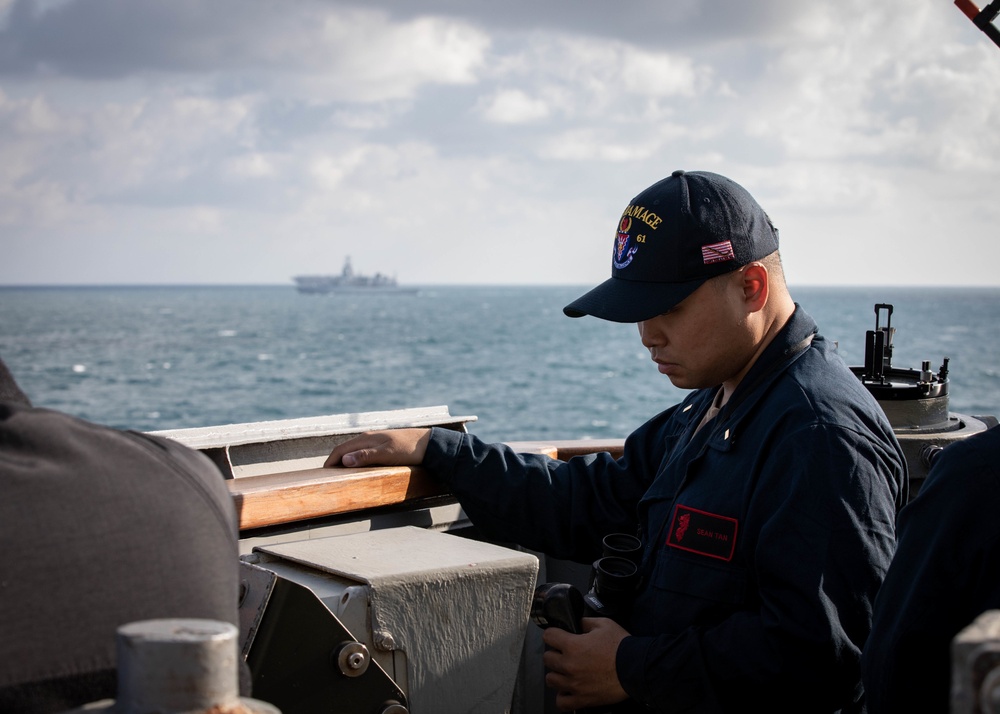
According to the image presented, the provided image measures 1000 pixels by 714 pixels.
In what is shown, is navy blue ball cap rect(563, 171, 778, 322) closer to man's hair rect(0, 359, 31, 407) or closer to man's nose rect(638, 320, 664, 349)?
man's nose rect(638, 320, 664, 349)

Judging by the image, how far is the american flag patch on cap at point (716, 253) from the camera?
7.04 feet

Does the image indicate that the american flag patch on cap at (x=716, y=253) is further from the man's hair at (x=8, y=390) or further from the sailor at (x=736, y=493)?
the man's hair at (x=8, y=390)

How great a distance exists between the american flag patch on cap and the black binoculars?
63 cm

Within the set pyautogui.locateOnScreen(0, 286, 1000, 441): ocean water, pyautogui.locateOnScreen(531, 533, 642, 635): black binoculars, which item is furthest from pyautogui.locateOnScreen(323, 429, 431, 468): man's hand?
pyautogui.locateOnScreen(0, 286, 1000, 441): ocean water

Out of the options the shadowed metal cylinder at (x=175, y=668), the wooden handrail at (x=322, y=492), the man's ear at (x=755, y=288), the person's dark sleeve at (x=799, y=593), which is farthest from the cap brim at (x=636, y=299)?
the shadowed metal cylinder at (x=175, y=668)

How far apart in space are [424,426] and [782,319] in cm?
100

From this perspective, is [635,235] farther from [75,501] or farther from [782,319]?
[75,501]

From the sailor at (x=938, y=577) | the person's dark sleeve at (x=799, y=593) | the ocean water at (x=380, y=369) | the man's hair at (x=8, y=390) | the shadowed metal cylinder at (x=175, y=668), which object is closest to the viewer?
the shadowed metal cylinder at (x=175, y=668)

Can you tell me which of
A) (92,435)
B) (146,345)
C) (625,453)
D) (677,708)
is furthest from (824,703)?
(146,345)

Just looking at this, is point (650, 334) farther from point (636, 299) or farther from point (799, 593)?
point (799, 593)

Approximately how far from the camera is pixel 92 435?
1.14m

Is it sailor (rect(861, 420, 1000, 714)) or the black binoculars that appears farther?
the black binoculars

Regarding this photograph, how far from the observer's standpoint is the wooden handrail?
7.20 ft

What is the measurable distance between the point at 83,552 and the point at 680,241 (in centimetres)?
143
